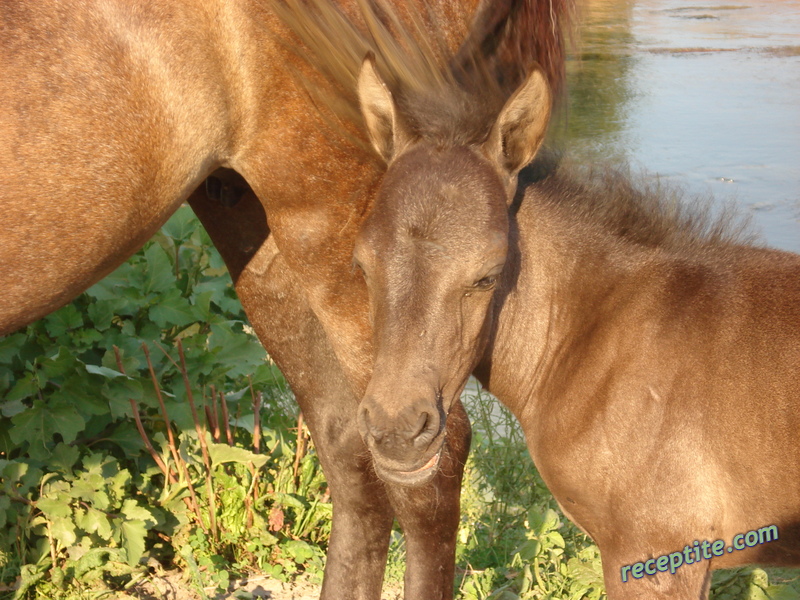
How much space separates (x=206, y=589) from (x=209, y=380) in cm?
84

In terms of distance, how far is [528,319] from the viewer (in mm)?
3119

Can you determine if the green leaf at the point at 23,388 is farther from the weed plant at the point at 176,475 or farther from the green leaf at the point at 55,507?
the green leaf at the point at 55,507

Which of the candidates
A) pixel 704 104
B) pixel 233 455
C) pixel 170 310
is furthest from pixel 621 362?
pixel 704 104

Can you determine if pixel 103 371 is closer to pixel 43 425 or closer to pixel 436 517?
pixel 43 425

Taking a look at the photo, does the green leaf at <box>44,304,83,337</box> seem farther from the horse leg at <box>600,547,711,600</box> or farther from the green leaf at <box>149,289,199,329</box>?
the horse leg at <box>600,547,711,600</box>

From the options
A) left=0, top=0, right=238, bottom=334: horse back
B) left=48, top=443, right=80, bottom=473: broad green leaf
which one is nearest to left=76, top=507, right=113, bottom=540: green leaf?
left=48, top=443, right=80, bottom=473: broad green leaf

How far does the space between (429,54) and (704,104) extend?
22.0 ft

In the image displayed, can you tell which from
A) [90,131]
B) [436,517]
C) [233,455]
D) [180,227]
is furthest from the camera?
[180,227]

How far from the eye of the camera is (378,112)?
2807 millimetres

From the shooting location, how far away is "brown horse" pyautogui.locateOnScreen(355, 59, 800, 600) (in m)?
2.62

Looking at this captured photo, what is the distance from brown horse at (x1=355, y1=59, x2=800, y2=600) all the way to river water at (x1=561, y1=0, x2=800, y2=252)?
0.63m

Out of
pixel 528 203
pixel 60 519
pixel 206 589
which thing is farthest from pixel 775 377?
pixel 60 519

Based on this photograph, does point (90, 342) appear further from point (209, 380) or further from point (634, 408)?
point (634, 408)

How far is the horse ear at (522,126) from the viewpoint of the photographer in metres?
2.68
